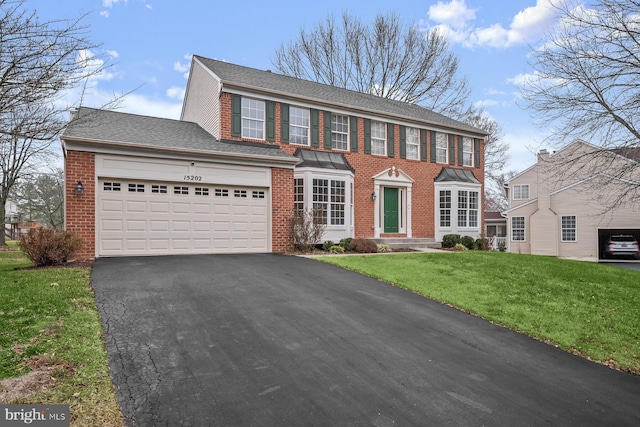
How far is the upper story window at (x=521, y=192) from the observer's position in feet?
102

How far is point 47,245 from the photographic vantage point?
361 inches

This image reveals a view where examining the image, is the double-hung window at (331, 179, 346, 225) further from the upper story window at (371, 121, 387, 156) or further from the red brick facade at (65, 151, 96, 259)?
the red brick facade at (65, 151, 96, 259)

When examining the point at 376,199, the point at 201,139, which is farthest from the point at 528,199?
the point at 201,139

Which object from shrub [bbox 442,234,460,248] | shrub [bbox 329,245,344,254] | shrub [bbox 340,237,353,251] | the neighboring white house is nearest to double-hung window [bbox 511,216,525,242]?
the neighboring white house

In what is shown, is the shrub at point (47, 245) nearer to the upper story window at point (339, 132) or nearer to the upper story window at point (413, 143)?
the upper story window at point (339, 132)

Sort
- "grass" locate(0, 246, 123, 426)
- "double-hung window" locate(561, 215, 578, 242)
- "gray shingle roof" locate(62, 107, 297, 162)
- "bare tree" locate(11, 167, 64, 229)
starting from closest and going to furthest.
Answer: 1. "grass" locate(0, 246, 123, 426)
2. "gray shingle roof" locate(62, 107, 297, 162)
3. "double-hung window" locate(561, 215, 578, 242)
4. "bare tree" locate(11, 167, 64, 229)

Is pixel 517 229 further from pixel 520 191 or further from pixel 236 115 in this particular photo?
pixel 236 115

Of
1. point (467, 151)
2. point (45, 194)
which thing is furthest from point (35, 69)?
point (45, 194)

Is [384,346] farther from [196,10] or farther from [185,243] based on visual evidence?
[196,10]

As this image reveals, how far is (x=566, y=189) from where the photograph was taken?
25.5 metres

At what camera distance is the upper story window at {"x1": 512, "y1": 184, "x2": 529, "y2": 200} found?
3096cm

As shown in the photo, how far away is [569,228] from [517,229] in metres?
3.61

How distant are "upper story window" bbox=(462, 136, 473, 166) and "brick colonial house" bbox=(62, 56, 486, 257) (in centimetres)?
6

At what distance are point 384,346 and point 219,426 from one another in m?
2.62
